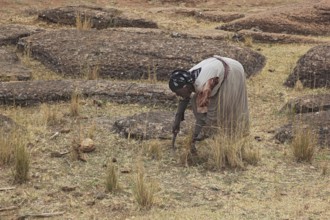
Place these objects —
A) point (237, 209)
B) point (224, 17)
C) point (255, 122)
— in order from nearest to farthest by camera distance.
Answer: point (237, 209)
point (255, 122)
point (224, 17)

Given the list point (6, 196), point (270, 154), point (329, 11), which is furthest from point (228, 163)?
point (329, 11)

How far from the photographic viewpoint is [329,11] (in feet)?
46.2

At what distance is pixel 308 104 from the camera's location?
804 cm

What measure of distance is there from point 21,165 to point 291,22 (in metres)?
9.15

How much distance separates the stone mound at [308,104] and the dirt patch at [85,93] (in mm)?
1514

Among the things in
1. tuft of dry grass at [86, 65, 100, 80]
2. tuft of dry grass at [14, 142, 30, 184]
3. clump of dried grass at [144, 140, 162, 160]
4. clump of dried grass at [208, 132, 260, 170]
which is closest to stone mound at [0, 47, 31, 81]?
tuft of dry grass at [86, 65, 100, 80]

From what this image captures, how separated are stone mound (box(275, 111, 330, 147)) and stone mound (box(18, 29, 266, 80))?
8.51ft

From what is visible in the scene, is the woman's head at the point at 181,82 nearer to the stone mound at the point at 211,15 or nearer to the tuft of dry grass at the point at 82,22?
the tuft of dry grass at the point at 82,22

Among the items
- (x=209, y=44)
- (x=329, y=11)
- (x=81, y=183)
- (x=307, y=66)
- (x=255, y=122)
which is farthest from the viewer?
(x=329, y=11)

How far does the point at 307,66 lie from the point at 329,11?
5090 millimetres

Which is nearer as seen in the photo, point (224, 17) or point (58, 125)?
point (58, 125)

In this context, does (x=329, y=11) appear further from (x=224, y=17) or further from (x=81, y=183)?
(x=81, y=183)

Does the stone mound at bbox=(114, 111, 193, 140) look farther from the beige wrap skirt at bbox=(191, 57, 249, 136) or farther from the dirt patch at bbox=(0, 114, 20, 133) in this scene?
the dirt patch at bbox=(0, 114, 20, 133)

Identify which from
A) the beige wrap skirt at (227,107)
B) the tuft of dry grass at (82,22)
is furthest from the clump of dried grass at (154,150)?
the tuft of dry grass at (82,22)
